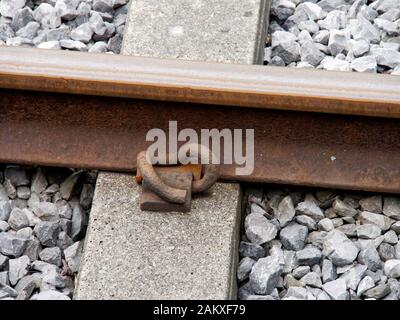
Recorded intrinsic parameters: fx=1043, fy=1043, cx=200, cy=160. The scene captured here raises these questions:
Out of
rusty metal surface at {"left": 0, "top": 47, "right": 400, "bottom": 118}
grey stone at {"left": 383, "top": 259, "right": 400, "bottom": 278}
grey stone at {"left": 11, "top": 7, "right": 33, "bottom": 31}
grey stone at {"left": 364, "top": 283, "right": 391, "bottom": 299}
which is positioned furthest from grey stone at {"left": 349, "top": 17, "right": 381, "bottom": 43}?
grey stone at {"left": 11, "top": 7, "right": 33, "bottom": 31}

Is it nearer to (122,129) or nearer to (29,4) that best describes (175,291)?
(122,129)

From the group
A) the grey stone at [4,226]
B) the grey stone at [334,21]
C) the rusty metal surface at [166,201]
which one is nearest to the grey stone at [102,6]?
the grey stone at [334,21]

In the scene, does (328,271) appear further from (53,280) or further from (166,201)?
(53,280)

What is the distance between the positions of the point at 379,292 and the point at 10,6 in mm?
2200

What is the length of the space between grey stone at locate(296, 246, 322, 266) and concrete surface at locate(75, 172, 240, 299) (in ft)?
0.79

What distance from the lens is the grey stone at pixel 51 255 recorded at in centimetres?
379

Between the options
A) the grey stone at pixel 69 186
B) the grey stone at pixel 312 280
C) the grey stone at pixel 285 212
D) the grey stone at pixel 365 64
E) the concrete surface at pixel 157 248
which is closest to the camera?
the concrete surface at pixel 157 248

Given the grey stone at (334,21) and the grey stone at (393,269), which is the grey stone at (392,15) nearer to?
the grey stone at (334,21)

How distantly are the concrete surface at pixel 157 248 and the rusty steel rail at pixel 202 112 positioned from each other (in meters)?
0.15

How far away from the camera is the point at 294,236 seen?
3.84m

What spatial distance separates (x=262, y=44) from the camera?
452cm

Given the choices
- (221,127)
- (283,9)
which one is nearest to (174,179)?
(221,127)

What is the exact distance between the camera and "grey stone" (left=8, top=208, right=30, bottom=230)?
3.90m

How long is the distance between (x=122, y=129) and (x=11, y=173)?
48 cm
